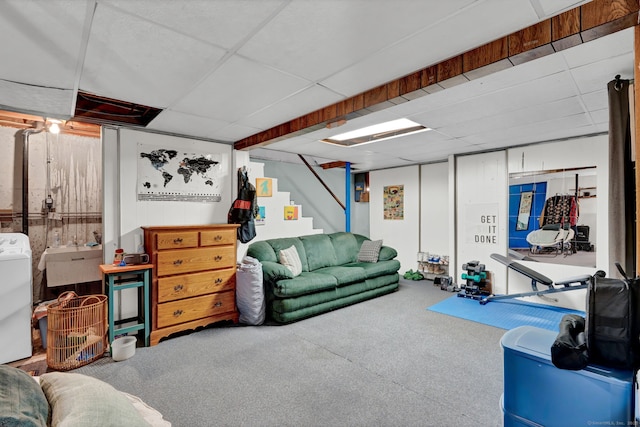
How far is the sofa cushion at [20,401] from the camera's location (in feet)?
2.29

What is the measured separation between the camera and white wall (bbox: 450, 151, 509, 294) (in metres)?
4.91

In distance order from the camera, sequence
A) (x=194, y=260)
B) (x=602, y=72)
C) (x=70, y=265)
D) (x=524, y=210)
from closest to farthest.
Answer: (x=602, y=72), (x=194, y=260), (x=70, y=265), (x=524, y=210)

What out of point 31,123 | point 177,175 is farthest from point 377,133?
point 31,123

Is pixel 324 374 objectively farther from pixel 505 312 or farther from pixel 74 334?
pixel 505 312

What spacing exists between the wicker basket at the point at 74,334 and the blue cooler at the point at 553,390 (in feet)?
11.2

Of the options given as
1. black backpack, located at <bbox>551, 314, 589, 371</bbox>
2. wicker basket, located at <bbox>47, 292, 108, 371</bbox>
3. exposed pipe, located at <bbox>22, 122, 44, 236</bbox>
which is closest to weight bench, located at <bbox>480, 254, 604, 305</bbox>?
black backpack, located at <bbox>551, 314, 589, 371</bbox>

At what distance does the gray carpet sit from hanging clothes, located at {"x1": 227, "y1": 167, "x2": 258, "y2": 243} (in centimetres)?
128

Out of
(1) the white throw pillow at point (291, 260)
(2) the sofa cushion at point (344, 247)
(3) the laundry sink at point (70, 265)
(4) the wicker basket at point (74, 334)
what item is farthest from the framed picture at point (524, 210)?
(3) the laundry sink at point (70, 265)

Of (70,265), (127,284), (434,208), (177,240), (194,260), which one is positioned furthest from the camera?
(434,208)

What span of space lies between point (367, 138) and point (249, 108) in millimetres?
2045

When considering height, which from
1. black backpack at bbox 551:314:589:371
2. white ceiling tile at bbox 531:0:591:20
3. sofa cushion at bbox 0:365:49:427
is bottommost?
black backpack at bbox 551:314:589:371

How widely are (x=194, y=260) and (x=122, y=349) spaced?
3.49ft

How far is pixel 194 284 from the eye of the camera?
3486 millimetres

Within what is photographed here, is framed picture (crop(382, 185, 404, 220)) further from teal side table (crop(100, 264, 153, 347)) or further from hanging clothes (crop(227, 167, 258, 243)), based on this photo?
teal side table (crop(100, 264, 153, 347))
